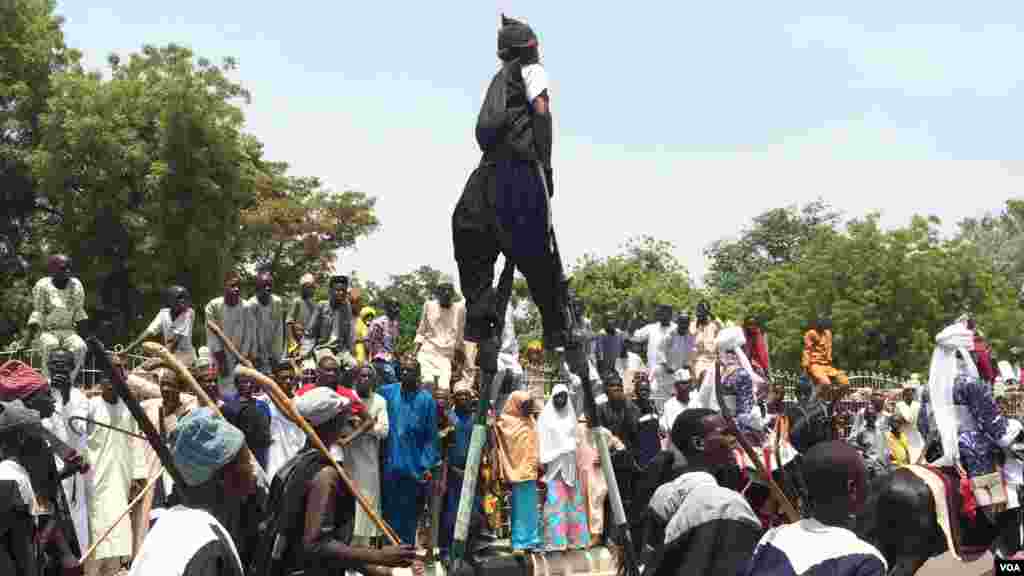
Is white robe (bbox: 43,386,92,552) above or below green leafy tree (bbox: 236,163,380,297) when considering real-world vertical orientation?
below

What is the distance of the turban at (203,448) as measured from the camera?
15.9 feet

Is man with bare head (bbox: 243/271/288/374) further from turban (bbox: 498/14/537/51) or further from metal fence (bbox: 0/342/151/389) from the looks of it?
turban (bbox: 498/14/537/51)

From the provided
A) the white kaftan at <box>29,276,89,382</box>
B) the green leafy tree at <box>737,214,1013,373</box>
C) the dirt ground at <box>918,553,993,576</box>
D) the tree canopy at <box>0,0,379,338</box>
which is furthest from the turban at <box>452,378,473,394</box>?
the green leafy tree at <box>737,214,1013,373</box>

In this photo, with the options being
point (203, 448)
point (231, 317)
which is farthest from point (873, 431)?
point (203, 448)

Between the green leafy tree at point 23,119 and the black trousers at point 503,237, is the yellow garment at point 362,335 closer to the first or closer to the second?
the black trousers at point 503,237

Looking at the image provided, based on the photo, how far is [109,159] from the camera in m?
33.7

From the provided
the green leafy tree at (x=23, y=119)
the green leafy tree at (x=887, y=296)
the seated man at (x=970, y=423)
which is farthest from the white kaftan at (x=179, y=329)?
the green leafy tree at (x=887, y=296)

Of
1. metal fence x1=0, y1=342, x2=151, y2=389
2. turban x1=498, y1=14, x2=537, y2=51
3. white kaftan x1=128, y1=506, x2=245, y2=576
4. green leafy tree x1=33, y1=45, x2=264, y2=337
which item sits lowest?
white kaftan x1=128, y1=506, x2=245, y2=576

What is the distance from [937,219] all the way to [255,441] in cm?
4257

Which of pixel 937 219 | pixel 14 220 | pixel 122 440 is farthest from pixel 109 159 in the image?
pixel 937 219

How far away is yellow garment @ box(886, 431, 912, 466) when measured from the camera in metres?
19.3

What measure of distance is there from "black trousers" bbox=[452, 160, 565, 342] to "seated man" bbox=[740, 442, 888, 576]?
115 inches

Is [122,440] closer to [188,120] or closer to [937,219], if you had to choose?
[188,120]

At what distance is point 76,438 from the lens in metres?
11.9
